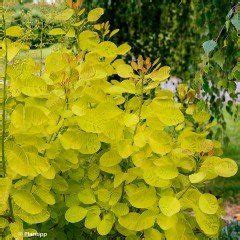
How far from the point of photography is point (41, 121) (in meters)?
1.38

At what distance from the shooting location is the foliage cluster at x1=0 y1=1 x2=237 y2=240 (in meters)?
1.38

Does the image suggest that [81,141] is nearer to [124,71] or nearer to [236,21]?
[124,71]

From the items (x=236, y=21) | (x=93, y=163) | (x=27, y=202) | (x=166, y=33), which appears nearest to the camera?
(x=27, y=202)

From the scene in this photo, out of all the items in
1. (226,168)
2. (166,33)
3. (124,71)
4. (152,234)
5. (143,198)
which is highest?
(124,71)

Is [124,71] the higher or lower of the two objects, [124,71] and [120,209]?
the higher

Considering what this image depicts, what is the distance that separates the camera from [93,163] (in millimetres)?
1632

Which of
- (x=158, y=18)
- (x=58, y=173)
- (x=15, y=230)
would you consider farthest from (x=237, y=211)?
(x=15, y=230)

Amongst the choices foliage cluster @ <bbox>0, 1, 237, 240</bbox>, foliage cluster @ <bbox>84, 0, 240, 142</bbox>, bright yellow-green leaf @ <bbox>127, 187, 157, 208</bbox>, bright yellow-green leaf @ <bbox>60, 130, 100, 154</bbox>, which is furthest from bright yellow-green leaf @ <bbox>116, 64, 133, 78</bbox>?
foliage cluster @ <bbox>84, 0, 240, 142</bbox>

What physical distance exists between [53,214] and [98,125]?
31 centimetres

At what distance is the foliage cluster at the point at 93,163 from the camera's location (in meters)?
1.38

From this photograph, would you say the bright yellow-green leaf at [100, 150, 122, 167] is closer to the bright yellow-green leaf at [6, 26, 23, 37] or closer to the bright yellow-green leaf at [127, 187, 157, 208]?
the bright yellow-green leaf at [127, 187, 157, 208]

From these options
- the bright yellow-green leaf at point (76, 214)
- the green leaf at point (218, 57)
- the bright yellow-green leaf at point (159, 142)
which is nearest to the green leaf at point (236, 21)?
the green leaf at point (218, 57)

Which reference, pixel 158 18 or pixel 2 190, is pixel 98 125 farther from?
pixel 158 18

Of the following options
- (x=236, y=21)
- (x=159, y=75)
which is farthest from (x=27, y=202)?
(x=236, y=21)
